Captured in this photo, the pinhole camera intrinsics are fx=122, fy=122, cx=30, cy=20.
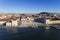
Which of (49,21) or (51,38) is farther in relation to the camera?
(49,21)

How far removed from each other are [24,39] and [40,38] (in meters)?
0.81

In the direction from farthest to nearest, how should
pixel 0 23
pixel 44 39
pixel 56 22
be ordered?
pixel 56 22 < pixel 0 23 < pixel 44 39

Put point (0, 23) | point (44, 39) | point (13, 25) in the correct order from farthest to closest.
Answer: point (0, 23)
point (13, 25)
point (44, 39)

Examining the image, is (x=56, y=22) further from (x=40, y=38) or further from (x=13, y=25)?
(x=40, y=38)

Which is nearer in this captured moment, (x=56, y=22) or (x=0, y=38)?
(x=0, y=38)

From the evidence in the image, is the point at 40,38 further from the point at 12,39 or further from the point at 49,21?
the point at 49,21

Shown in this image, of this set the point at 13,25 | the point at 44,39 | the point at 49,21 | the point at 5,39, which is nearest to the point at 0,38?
the point at 5,39

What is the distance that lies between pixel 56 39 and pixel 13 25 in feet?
15.4

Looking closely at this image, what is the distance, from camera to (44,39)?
233 inches

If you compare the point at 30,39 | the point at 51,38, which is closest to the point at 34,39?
the point at 30,39

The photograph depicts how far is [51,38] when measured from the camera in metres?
6.07

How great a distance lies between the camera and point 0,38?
623cm

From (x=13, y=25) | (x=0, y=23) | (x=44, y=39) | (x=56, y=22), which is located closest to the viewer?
(x=44, y=39)

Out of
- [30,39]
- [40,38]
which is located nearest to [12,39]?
[30,39]
